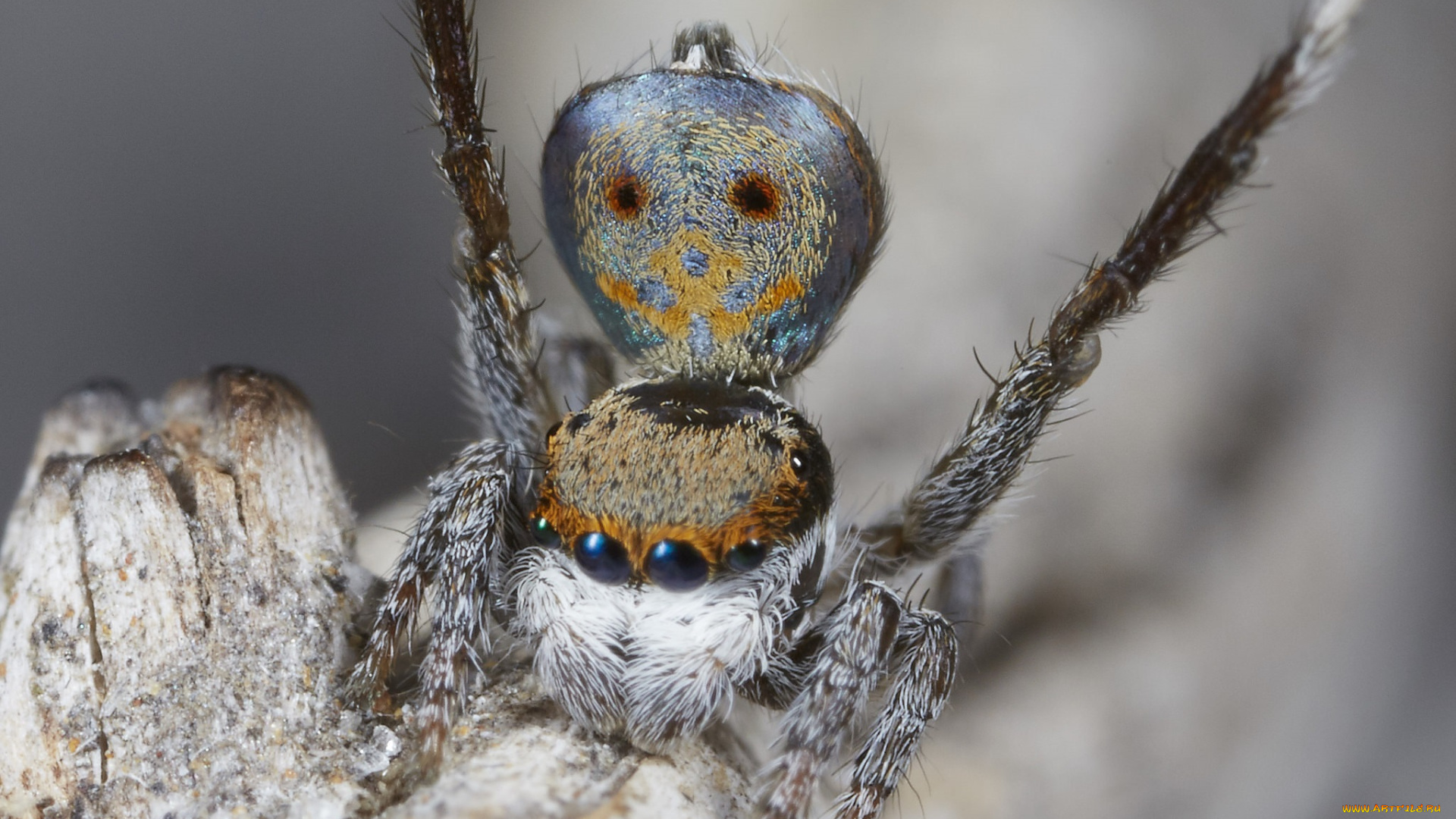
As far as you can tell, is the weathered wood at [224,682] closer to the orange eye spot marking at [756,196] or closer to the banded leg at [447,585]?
the banded leg at [447,585]

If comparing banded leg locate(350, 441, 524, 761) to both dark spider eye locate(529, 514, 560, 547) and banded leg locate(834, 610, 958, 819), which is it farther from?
banded leg locate(834, 610, 958, 819)

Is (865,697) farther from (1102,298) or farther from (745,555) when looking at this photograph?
(1102,298)

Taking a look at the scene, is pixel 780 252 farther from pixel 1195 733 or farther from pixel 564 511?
pixel 1195 733

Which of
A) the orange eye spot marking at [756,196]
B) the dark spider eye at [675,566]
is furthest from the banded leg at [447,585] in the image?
the orange eye spot marking at [756,196]

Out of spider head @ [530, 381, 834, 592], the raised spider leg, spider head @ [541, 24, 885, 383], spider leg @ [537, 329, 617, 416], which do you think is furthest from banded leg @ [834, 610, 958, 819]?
spider leg @ [537, 329, 617, 416]

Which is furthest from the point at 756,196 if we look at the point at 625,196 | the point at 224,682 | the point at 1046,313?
the point at 1046,313

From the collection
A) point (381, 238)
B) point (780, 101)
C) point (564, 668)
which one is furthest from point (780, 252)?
point (381, 238)

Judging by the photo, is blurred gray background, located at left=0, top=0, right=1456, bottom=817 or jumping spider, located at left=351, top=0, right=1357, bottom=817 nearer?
jumping spider, located at left=351, top=0, right=1357, bottom=817
